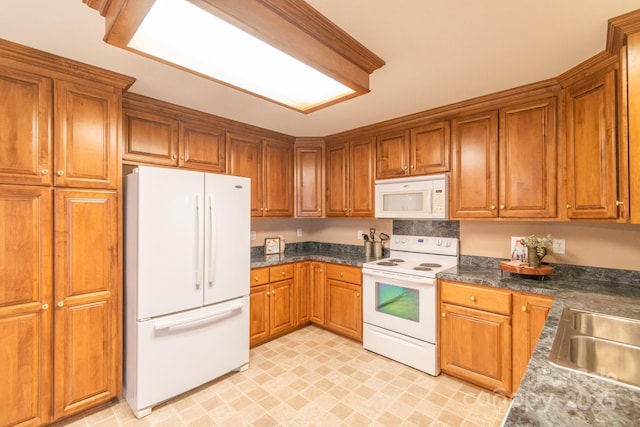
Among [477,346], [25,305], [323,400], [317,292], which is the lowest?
[323,400]

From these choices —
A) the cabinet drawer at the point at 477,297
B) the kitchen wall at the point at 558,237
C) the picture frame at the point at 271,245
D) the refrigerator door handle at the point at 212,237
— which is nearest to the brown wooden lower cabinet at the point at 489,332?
the cabinet drawer at the point at 477,297

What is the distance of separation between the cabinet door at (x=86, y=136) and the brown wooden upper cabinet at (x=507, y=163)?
273 centimetres

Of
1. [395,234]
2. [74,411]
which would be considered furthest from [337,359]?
[74,411]

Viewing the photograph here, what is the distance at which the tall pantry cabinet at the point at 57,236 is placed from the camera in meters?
1.72

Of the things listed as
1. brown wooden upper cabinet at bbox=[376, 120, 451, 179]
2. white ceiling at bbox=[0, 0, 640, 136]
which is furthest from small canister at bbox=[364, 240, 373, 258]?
white ceiling at bbox=[0, 0, 640, 136]

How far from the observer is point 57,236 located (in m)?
1.85

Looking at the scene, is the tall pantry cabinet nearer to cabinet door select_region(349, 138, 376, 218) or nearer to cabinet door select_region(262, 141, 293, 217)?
cabinet door select_region(262, 141, 293, 217)

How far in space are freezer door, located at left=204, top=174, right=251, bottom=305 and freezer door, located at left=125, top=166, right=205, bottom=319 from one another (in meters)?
0.07

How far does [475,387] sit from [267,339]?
1.96 m

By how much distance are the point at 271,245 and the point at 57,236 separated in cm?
211

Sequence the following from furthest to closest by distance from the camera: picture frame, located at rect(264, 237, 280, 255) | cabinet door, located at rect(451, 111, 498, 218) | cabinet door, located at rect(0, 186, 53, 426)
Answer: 1. picture frame, located at rect(264, 237, 280, 255)
2. cabinet door, located at rect(451, 111, 498, 218)
3. cabinet door, located at rect(0, 186, 53, 426)

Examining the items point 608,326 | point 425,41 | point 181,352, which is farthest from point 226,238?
point 608,326

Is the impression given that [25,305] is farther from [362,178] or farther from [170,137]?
[362,178]

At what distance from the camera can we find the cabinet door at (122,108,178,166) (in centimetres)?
238
